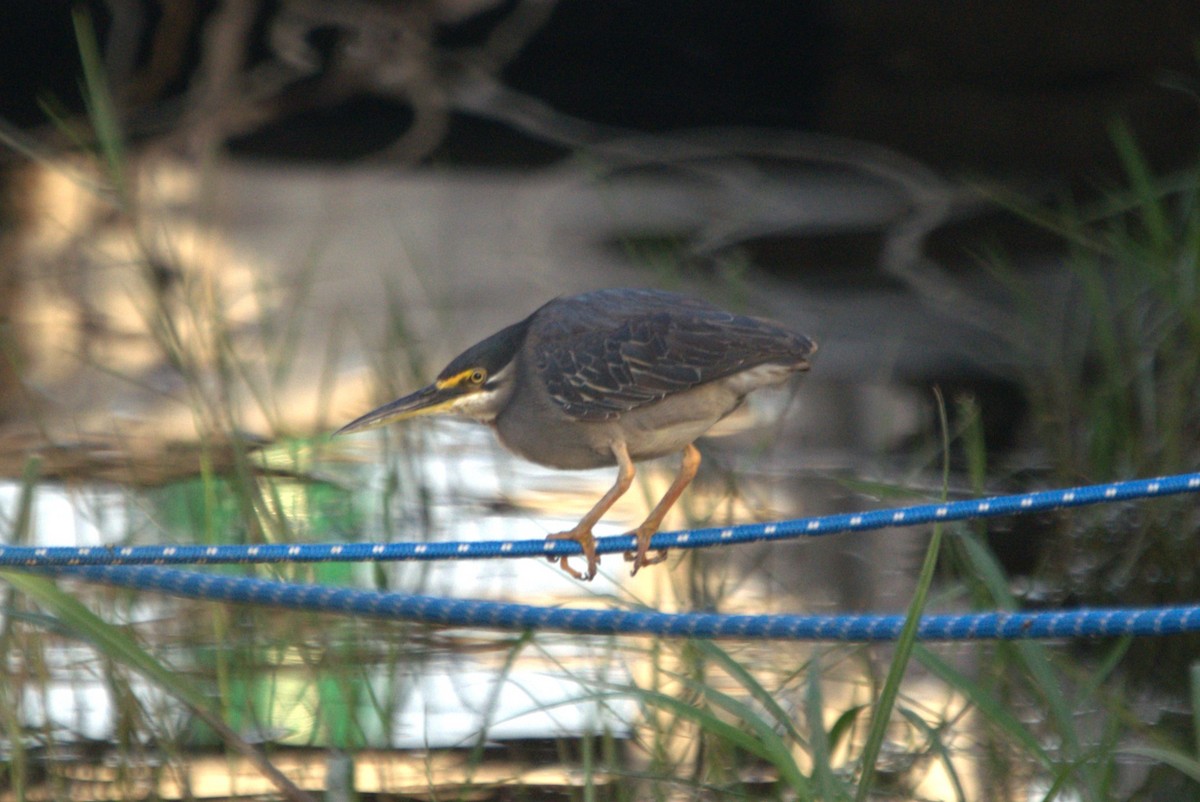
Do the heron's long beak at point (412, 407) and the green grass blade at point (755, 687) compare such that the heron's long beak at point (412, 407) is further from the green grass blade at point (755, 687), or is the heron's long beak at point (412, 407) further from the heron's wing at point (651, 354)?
the green grass blade at point (755, 687)

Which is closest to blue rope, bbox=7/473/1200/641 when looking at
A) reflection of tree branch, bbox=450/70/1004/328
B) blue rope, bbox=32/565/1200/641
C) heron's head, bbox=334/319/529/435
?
blue rope, bbox=32/565/1200/641

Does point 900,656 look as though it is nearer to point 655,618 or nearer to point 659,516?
point 655,618

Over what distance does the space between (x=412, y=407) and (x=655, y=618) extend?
74 centimetres

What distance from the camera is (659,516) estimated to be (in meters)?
2.50

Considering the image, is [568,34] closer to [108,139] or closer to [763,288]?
[763,288]

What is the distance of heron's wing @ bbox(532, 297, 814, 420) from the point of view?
2406 millimetres

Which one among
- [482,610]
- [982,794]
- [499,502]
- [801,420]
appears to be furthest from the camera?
[801,420]

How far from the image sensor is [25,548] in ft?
6.23

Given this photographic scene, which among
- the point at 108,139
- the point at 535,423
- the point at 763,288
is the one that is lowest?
the point at 535,423

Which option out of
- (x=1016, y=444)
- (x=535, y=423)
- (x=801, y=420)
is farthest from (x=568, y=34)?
(x=535, y=423)

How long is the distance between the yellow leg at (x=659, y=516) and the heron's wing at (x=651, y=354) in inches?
7.3

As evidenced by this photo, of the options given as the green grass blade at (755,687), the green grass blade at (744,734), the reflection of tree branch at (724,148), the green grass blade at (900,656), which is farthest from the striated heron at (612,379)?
the reflection of tree branch at (724,148)

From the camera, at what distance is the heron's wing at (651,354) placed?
2406 millimetres

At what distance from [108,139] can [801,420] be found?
125 inches
